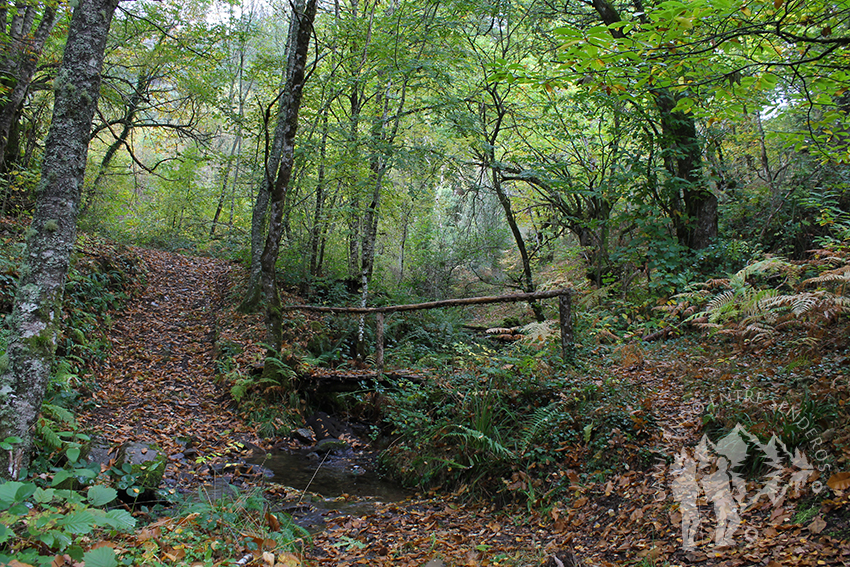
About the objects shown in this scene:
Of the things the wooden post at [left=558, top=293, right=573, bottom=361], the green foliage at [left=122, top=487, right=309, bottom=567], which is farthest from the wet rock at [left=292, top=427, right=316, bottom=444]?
the wooden post at [left=558, top=293, right=573, bottom=361]

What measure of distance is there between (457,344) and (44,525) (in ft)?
19.3

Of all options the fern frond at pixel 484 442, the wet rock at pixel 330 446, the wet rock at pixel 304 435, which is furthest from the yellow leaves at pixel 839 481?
the wet rock at pixel 304 435

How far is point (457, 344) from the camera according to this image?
7.66 metres

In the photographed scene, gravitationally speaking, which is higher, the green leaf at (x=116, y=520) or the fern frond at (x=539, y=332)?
the fern frond at (x=539, y=332)

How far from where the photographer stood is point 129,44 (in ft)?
41.8

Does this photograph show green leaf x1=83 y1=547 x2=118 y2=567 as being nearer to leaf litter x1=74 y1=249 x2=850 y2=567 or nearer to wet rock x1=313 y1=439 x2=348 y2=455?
leaf litter x1=74 y1=249 x2=850 y2=567

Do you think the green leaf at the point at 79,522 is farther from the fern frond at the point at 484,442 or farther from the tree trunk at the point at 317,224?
the tree trunk at the point at 317,224

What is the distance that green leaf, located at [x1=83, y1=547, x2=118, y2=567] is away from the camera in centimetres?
206

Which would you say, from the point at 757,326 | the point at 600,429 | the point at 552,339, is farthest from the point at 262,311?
the point at 757,326

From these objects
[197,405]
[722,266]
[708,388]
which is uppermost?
[722,266]

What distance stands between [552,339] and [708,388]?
247 cm

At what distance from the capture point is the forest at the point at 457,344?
346 centimetres

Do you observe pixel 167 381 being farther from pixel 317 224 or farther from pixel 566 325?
pixel 566 325

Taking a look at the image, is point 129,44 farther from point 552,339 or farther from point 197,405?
point 552,339
